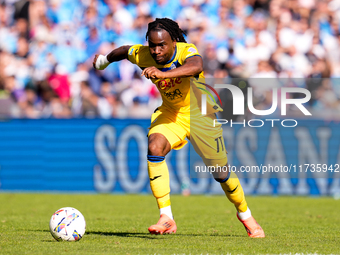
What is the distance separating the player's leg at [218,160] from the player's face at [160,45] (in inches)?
37.9

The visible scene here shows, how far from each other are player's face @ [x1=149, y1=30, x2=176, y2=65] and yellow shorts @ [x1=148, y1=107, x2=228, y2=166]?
32.1 inches

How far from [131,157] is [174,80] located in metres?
6.74

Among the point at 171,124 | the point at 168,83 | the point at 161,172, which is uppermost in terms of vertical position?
the point at 168,83

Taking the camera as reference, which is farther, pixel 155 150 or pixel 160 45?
pixel 155 150

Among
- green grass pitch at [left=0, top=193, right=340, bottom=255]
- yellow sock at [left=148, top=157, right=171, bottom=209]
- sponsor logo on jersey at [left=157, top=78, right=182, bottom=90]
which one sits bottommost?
green grass pitch at [left=0, top=193, right=340, bottom=255]

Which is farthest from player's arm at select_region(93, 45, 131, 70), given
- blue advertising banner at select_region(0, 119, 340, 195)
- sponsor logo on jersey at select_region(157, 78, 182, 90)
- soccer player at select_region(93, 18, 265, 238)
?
blue advertising banner at select_region(0, 119, 340, 195)

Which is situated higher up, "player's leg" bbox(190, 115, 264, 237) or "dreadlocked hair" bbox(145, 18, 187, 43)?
"dreadlocked hair" bbox(145, 18, 187, 43)

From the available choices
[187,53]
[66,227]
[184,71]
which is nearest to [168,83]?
[187,53]

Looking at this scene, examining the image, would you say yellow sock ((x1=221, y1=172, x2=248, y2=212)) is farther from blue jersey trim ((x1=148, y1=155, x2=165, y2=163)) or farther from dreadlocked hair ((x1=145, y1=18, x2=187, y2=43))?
dreadlocked hair ((x1=145, y1=18, x2=187, y2=43))

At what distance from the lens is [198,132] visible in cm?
650

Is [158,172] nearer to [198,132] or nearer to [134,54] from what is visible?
[198,132]

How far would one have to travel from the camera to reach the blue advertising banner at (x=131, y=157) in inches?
497

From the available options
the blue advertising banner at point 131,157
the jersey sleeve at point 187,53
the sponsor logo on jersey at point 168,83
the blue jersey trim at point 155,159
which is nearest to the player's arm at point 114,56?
the sponsor logo on jersey at point 168,83

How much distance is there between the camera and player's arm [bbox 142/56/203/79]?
17.3ft
